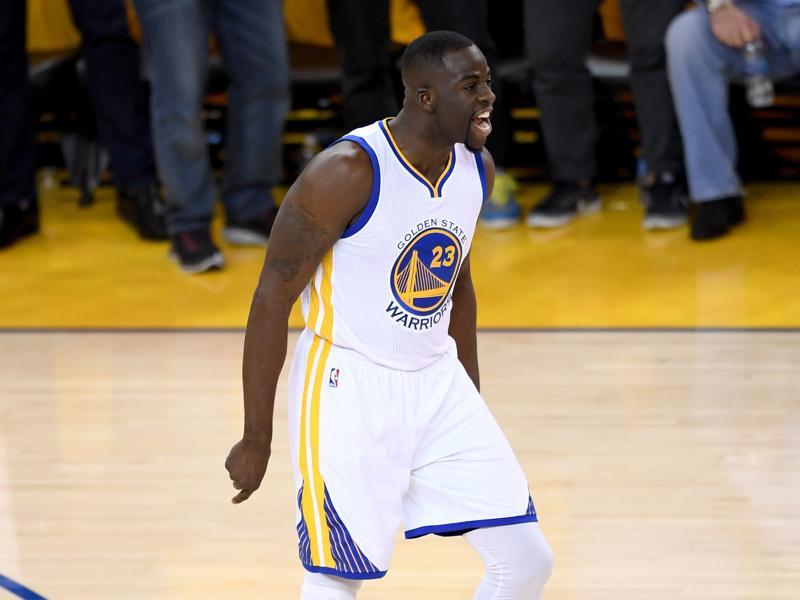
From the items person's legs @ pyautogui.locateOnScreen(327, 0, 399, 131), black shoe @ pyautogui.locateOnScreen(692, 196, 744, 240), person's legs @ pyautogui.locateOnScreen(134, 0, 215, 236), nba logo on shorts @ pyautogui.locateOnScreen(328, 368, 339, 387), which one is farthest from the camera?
person's legs @ pyautogui.locateOnScreen(327, 0, 399, 131)

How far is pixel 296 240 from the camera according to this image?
7.41 ft

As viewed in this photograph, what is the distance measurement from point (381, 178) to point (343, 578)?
67cm

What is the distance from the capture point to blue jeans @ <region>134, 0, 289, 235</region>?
5.13 meters

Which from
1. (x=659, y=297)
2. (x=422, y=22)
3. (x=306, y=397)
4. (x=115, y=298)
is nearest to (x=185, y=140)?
(x=115, y=298)

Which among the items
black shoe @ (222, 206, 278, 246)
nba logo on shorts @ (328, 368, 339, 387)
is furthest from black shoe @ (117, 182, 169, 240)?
nba logo on shorts @ (328, 368, 339, 387)

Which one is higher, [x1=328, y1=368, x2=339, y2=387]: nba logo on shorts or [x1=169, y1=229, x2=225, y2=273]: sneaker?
[x1=328, y1=368, x2=339, y2=387]: nba logo on shorts

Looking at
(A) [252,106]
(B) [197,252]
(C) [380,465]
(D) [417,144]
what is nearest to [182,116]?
(A) [252,106]

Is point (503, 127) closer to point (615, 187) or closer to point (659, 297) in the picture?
point (615, 187)

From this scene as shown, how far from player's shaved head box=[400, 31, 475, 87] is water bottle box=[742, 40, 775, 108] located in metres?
3.29

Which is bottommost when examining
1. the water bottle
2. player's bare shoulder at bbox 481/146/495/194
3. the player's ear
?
the water bottle

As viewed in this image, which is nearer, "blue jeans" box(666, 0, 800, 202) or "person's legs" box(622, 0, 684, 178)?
"blue jeans" box(666, 0, 800, 202)

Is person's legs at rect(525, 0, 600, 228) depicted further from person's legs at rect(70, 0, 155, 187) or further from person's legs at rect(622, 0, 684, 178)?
person's legs at rect(70, 0, 155, 187)

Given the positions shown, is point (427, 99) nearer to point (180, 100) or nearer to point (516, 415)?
point (516, 415)

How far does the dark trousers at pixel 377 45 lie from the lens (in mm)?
5449
